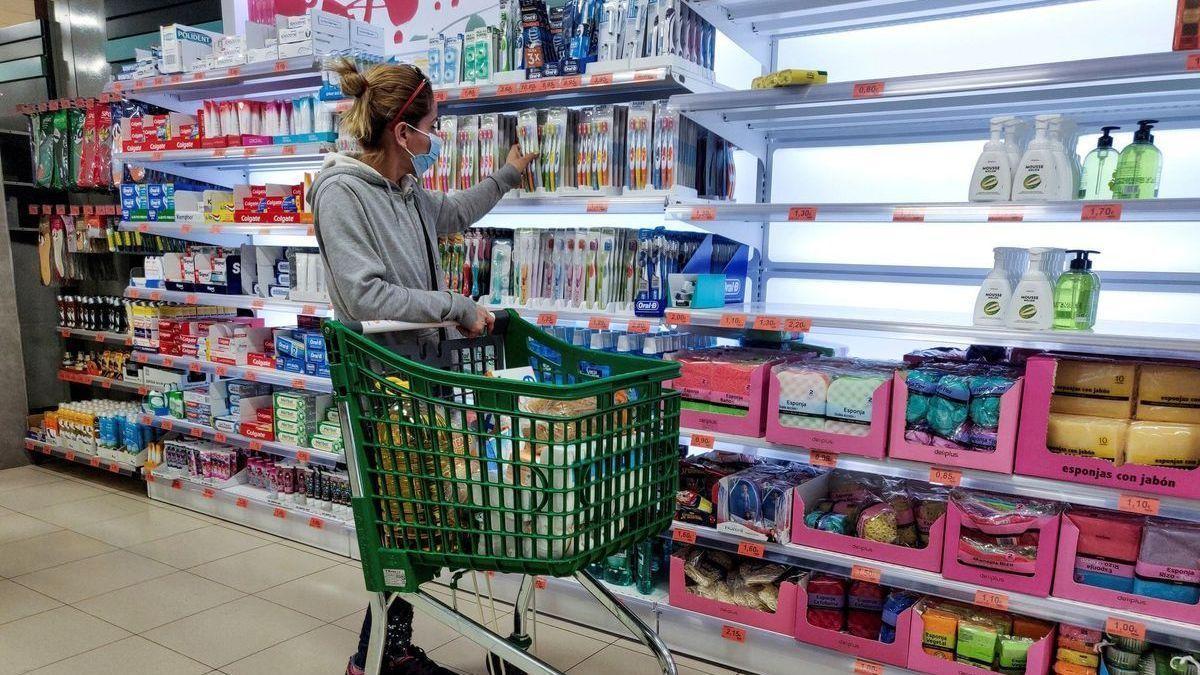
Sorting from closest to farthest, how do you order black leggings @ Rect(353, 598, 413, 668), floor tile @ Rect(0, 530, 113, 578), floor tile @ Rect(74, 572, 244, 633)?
1. black leggings @ Rect(353, 598, 413, 668)
2. floor tile @ Rect(74, 572, 244, 633)
3. floor tile @ Rect(0, 530, 113, 578)

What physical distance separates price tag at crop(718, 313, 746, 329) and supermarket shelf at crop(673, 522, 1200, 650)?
737 millimetres

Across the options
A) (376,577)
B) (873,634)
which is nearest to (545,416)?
(376,577)

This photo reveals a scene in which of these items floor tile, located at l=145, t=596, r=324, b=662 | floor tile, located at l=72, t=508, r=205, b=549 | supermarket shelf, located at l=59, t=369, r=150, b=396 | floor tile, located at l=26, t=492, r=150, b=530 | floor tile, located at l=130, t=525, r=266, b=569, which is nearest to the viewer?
floor tile, located at l=145, t=596, r=324, b=662

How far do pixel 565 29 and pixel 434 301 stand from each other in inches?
57.7

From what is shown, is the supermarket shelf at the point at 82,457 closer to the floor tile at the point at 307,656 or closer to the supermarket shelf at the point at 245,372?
the supermarket shelf at the point at 245,372

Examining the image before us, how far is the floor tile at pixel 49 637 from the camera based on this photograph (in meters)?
2.82

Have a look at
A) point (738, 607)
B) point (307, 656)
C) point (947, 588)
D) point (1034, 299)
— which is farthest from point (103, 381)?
point (1034, 299)

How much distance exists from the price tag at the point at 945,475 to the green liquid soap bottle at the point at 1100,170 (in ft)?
2.88

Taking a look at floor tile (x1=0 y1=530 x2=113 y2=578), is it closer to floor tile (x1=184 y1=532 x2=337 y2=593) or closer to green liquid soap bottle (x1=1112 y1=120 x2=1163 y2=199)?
floor tile (x1=184 y1=532 x2=337 y2=593)

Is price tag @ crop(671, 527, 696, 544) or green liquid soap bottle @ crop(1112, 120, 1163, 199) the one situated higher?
green liquid soap bottle @ crop(1112, 120, 1163, 199)

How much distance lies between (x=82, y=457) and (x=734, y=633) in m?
4.40

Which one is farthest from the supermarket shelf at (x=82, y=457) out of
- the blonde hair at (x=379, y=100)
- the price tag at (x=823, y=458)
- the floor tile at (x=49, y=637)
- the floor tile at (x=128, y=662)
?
the price tag at (x=823, y=458)

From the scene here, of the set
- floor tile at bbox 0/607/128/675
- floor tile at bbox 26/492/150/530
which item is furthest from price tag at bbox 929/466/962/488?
floor tile at bbox 26/492/150/530

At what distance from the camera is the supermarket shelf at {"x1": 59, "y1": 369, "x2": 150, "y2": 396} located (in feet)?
15.5
